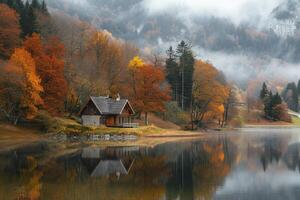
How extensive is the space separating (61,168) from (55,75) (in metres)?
40.1

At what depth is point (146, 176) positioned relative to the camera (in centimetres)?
3097

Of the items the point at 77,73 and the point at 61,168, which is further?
the point at 77,73

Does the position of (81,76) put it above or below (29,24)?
below

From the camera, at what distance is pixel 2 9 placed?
262 feet

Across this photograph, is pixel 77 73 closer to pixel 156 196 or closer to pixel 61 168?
pixel 61 168

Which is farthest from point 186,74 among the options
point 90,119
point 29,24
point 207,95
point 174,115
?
point 29,24

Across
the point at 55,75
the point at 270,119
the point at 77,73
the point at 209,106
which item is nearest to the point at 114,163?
the point at 55,75

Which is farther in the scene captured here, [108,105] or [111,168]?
[108,105]

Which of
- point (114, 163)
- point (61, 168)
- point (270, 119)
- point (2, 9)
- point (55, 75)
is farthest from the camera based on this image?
point (270, 119)

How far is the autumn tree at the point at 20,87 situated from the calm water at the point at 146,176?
20888 millimetres

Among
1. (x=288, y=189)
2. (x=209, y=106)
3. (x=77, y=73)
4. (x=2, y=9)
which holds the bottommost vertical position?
(x=288, y=189)

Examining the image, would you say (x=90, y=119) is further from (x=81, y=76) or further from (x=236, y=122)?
(x=236, y=122)

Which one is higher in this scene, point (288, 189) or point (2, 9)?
point (2, 9)

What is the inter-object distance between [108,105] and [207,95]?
30.0 meters
